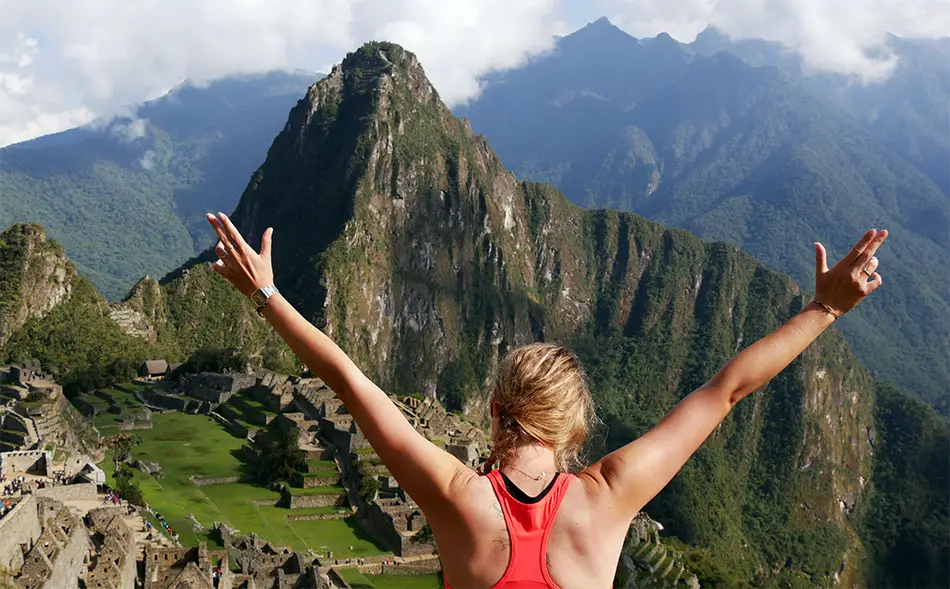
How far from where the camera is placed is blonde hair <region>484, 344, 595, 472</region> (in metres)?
3.86

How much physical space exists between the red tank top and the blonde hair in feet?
0.71

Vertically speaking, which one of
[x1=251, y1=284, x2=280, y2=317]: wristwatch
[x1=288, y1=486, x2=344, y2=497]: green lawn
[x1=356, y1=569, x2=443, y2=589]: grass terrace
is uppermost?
[x1=251, y1=284, x2=280, y2=317]: wristwatch

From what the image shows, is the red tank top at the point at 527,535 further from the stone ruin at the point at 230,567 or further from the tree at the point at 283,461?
the tree at the point at 283,461

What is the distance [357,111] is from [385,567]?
119 metres

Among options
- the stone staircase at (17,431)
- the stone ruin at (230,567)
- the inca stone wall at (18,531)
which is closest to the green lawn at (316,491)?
the stone ruin at (230,567)

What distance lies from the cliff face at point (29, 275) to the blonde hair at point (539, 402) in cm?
8153

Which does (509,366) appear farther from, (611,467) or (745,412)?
(745,412)

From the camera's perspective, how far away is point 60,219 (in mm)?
181000

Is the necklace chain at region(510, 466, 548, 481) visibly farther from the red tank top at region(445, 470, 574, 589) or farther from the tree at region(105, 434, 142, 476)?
the tree at region(105, 434, 142, 476)

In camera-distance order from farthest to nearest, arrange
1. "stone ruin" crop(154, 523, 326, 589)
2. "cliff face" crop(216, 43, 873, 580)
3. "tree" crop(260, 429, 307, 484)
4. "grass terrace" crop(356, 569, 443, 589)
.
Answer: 1. "cliff face" crop(216, 43, 873, 580)
2. "tree" crop(260, 429, 307, 484)
3. "grass terrace" crop(356, 569, 443, 589)
4. "stone ruin" crop(154, 523, 326, 589)

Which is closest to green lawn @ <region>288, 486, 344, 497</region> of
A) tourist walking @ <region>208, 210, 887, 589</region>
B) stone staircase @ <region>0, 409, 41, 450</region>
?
stone staircase @ <region>0, 409, 41, 450</region>

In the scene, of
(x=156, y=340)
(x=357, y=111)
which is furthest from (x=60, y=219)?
(x=156, y=340)

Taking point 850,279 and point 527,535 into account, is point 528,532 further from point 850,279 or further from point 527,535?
point 850,279

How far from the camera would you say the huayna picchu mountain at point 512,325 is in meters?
126
